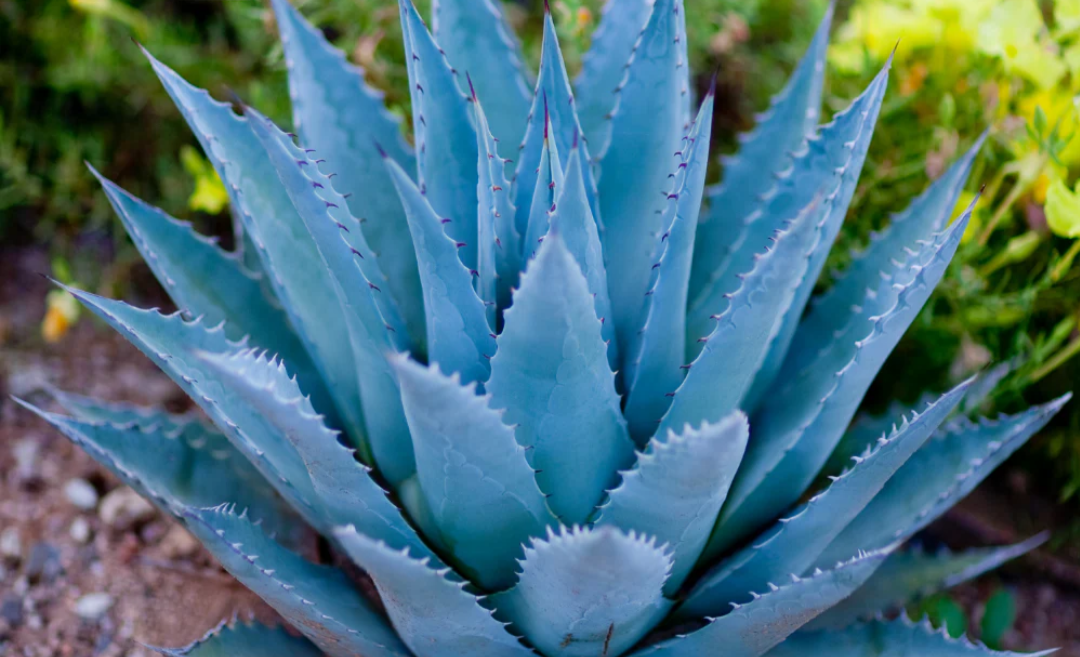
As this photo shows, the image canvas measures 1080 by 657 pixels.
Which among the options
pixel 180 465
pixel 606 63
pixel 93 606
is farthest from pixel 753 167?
pixel 93 606

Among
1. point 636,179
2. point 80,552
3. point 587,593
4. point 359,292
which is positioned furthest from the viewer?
point 80,552

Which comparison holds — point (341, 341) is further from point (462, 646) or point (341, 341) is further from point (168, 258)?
point (462, 646)

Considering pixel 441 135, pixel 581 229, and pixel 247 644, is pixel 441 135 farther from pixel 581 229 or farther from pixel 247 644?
pixel 247 644

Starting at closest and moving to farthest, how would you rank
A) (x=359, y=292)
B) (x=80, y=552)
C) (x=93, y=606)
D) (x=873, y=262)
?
(x=359, y=292) → (x=873, y=262) → (x=93, y=606) → (x=80, y=552)

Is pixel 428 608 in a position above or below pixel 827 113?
below

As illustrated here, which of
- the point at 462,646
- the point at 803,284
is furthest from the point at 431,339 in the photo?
the point at 803,284

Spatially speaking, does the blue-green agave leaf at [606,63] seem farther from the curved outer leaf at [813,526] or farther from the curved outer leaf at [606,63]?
the curved outer leaf at [813,526]

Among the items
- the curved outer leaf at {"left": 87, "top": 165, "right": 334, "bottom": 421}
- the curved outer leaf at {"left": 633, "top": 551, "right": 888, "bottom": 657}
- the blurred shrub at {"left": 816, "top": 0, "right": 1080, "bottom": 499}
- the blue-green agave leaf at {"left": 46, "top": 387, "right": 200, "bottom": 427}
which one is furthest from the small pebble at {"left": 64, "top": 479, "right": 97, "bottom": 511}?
the blurred shrub at {"left": 816, "top": 0, "right": 1080, "bottom": 499}
